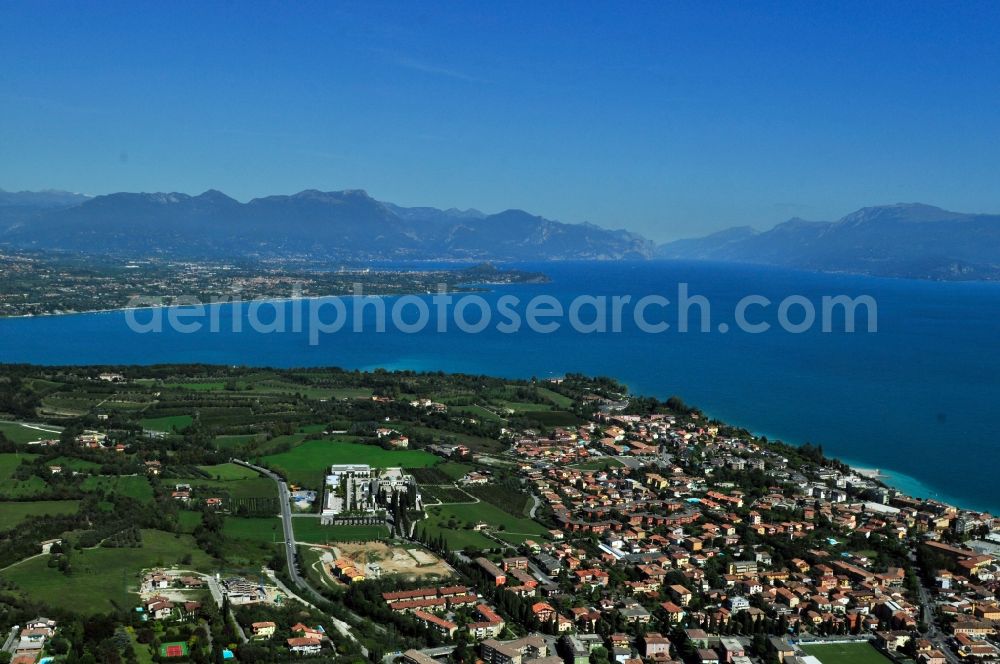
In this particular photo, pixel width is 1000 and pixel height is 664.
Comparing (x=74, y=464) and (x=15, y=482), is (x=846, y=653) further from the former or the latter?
(x=74, y=464)

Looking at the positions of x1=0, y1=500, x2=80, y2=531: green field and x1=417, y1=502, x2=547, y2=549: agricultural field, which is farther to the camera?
x1=417, y1=502, x2=547, y2=549: agricultural field

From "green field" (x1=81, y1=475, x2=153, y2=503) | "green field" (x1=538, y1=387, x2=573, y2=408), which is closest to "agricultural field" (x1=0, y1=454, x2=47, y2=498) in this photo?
"green field" (x1=81, y1=475, x2=153, y2=503)

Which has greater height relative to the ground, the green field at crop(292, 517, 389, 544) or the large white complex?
the large white complex

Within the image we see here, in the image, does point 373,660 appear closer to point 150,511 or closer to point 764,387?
point 150,511

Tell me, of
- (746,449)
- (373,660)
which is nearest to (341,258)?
(746,449)

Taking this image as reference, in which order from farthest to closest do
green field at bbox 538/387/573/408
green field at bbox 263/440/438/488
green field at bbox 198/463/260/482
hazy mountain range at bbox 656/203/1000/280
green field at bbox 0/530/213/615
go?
1. hazy mountain range at bbox 656/203/1000/280
2. green field at bbox 538/387/573/408
3. green field at bbox 263/440/438/488
4. green field at bbox 198/463/260/482
5. green field at bbox 0/530/213/615

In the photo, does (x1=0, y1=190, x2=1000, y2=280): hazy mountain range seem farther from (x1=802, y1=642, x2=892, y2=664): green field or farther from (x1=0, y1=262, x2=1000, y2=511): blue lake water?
(x1=802, y1=642, x2=892, y2=664): green field
